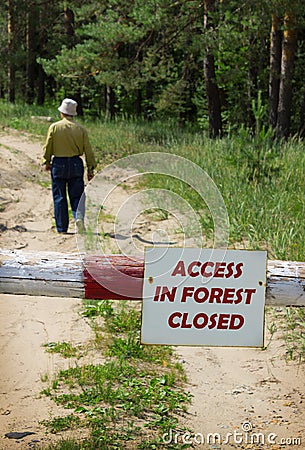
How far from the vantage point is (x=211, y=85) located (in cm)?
1902

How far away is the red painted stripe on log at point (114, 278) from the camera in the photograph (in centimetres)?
401

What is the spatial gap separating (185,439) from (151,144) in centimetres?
1322

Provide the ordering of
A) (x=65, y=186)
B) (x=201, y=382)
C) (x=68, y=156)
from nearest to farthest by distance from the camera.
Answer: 1. (x=201, y=382)
2. (x=68, y=156)
3. (x=65, y=186)

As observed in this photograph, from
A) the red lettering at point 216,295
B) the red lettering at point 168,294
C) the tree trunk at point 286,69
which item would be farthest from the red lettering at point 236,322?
the tree trunk at point 286,69

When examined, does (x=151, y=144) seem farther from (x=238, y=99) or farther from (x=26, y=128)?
(x=238, y=99)

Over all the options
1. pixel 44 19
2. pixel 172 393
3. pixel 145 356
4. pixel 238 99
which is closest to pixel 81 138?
pixel 145 356

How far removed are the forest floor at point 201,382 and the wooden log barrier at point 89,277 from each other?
1150 mm

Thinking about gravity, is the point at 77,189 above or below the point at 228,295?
below

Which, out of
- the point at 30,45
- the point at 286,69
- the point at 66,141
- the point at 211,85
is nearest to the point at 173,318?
the point at 66,141

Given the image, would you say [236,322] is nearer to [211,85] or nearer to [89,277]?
[89,277]

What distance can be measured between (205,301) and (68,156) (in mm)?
6154

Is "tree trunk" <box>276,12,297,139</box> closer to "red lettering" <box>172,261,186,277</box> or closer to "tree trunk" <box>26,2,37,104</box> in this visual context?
"tree trunk" <box>26,2,37,104</box>

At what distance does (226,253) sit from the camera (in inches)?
153

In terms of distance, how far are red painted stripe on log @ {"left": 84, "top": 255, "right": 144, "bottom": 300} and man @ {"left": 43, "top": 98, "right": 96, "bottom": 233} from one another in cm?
534
